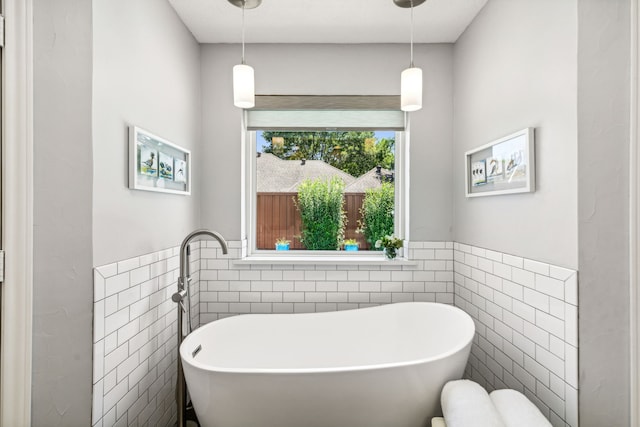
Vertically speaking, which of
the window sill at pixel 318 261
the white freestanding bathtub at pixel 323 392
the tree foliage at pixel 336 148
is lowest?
the white freestanding bathtub at pixel 323 392

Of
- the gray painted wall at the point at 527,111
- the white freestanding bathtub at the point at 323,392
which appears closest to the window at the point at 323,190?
the gray painted wall at the point at 527,111

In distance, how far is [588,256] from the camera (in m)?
1.45

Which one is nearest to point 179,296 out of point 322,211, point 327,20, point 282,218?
point 282,218

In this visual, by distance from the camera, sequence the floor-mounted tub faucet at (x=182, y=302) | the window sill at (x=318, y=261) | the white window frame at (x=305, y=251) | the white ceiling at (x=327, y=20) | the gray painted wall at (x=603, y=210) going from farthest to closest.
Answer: the white window frame at (x=305, y=251), the window sill at (x=318, y=261), the white ceiling at (x=327, y=20), the floor-mounted tub faucet at (x=182, y=302), the gray painted wall at (x=603, y=210)

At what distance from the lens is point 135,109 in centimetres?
178

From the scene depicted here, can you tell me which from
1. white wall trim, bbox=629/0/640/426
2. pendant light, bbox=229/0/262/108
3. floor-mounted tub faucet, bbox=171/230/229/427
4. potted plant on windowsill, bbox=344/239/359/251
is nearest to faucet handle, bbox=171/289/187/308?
floor-mounted tub faucet, bbox=171/230/229/427

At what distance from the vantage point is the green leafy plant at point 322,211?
9.57ft

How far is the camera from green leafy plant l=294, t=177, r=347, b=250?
2.92 metres

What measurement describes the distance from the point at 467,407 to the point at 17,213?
5.91ft

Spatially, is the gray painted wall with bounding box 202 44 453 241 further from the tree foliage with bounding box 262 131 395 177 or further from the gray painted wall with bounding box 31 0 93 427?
the gray painted wall with bounding box 31 0 93 427

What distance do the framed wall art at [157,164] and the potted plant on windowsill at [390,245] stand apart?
55.7 inches

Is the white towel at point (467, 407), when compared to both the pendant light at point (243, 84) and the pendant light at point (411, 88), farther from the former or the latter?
the pendant light at point (243, 84)

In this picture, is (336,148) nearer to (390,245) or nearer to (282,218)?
(282,218)

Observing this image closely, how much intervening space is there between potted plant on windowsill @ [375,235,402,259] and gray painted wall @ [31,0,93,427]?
1880 millimetres
